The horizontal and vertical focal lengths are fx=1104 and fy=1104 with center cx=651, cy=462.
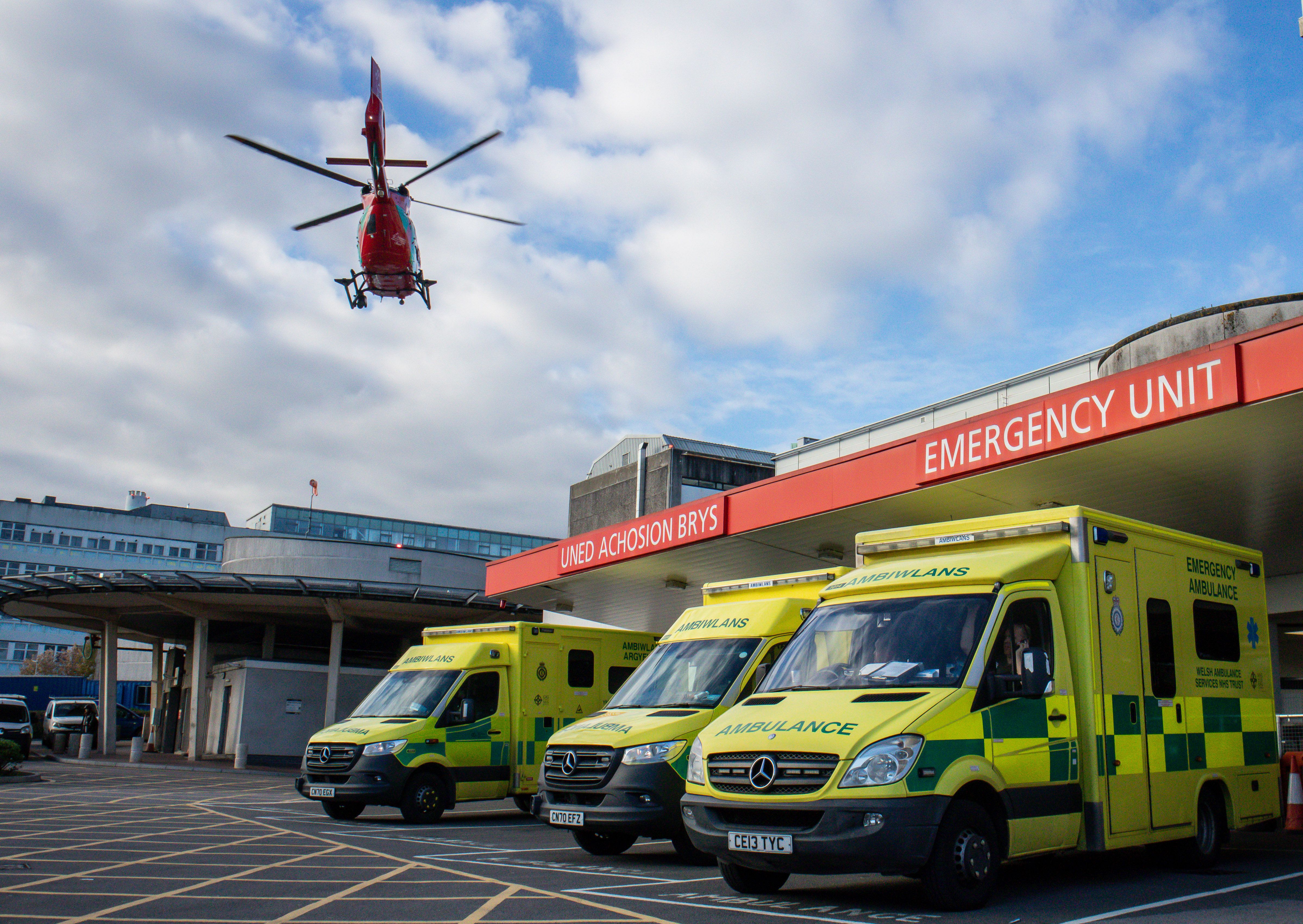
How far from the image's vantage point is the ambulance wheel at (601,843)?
10.5 metres

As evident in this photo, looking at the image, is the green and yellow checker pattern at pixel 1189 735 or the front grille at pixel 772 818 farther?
the green and yellow checker pattern at pixel 1189 735

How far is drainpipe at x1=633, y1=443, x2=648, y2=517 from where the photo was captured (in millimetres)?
44656

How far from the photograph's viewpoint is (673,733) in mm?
9633

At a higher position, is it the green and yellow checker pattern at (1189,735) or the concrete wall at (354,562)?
the concrete wall at (354,562)

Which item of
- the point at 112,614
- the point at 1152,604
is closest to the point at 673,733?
the point at 1152,604

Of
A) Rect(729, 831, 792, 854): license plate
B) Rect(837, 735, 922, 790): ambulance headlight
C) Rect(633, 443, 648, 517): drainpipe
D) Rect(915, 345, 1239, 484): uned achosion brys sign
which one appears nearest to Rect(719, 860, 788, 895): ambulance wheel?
Rect(729, 831, 792, 854): license plate

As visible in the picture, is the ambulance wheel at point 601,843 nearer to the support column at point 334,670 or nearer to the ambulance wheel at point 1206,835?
the ambulance wheel at point 1206,835

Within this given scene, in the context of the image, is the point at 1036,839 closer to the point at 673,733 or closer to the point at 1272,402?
the point at 673,733

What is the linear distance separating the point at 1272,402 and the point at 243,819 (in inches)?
505

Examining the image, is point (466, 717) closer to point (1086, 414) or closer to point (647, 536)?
point (647, 536)

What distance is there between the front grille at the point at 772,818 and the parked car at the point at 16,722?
86.2 ft

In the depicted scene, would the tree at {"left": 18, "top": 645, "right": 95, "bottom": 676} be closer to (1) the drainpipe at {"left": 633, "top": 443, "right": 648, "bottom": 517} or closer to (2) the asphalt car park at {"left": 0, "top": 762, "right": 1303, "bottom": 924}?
(1) the drainpipe at {"left": 633, "top": 443, "right": 648, "bottom": 517}

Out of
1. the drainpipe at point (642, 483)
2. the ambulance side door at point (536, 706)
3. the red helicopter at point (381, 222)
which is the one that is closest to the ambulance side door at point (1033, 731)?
the ambulance side door at point (536, 706)

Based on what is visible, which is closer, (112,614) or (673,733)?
(673,733)
